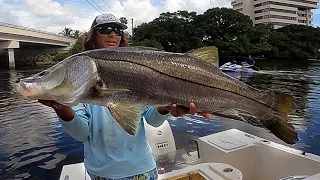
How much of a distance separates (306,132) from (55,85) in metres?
11.8

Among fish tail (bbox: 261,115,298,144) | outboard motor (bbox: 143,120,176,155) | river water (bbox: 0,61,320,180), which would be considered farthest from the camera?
river water (bbox: 0,61,320,180)

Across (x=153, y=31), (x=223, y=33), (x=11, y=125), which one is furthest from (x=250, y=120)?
(x=223, y=33)

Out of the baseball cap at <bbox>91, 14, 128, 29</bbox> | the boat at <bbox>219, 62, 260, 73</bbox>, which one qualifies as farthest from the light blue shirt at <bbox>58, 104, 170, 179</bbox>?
the boat at <bbox>219, 62, 260, 73</bbox>

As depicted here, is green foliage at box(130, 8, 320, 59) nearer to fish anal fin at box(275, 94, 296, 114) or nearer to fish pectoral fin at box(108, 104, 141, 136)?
fish anal fin at box(275, 94, 296, 114)

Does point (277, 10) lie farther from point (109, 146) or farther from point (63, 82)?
point (63, 82)

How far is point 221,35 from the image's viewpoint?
72.4 m

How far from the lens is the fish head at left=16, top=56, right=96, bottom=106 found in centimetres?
183

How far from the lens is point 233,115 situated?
2250mm

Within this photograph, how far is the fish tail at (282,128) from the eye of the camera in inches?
86.3

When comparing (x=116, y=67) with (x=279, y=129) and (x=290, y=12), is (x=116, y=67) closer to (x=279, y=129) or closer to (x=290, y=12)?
(x=279, y=129)

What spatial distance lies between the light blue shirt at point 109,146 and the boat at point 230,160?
4.87 feet

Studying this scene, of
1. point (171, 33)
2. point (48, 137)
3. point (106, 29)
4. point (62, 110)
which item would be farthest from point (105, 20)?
point (171, 33)

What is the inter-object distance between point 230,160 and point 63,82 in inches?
164

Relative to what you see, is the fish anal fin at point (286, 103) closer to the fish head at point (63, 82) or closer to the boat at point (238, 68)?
the fish head at point (63, 82)
